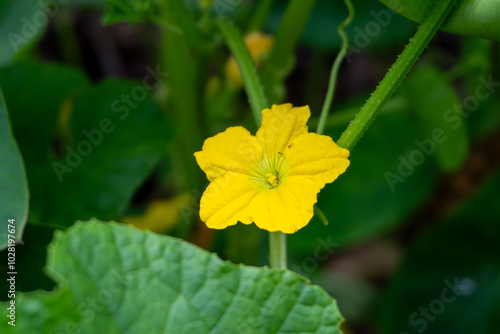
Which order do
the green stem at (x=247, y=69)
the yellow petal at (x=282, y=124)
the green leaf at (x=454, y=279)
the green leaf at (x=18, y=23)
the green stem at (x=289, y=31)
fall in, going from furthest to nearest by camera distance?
the green leaf at (x=454, y=279) → the green leaf at (x=18, y=23) → the green stem at (x=289, y=31) → the green stem at (x=247, y=69) → the yellow petal at (x=282, y=124)

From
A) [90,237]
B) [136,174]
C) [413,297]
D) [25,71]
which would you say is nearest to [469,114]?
[413,297]

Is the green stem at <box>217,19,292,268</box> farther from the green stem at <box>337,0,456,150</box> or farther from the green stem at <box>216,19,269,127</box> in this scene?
the green stem at <box>337,0,456,150</box>

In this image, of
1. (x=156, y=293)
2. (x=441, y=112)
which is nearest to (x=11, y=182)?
(x=156, y=293)

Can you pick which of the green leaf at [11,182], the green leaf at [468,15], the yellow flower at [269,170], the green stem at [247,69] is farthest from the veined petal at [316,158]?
the green leaf at [11,182]

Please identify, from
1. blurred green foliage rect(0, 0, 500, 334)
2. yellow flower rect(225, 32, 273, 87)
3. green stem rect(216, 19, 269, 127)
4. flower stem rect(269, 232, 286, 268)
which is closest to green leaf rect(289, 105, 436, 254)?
blurred green foliage rect(0, 0, 500, 334)

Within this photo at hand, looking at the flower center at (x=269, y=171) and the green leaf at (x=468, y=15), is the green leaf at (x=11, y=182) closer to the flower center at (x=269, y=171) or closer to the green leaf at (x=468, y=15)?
the flower center at (x=269, y=171)
